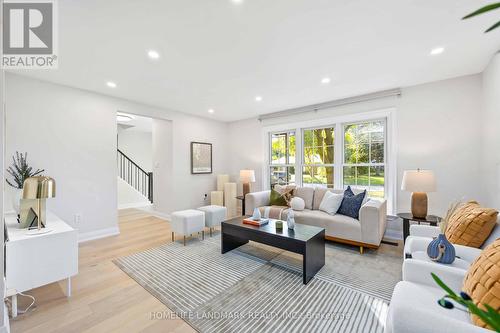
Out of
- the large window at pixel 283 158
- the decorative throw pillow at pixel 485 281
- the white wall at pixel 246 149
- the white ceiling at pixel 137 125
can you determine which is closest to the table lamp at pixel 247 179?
the white wall at pixel 246 149

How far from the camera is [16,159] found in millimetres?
3045

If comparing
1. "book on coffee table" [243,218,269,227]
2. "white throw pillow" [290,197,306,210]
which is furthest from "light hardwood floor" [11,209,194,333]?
"white throw pillow" [290,197,306,210]

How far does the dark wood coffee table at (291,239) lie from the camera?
240 cm

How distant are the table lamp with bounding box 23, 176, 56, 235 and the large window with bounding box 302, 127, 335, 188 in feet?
14.0

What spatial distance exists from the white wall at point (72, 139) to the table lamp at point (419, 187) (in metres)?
4.72

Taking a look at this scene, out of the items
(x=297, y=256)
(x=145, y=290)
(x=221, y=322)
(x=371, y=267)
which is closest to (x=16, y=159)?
(x=145, y=290)

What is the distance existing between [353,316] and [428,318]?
973 millimetres

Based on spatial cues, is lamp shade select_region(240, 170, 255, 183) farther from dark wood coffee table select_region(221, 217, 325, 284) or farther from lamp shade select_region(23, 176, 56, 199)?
lamp shade select_region(23, 176, 56, 199)

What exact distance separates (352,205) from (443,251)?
5.96ft

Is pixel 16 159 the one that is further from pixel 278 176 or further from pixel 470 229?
pixel 470 229

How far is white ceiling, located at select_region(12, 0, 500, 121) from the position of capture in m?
1.88

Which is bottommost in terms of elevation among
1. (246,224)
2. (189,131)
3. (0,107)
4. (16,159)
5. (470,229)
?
(246,224)

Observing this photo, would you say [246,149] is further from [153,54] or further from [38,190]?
[38,190]

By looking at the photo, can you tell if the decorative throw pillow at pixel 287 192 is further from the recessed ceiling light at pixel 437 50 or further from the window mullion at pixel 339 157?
the recessed ceiling light at pixel 437 50
